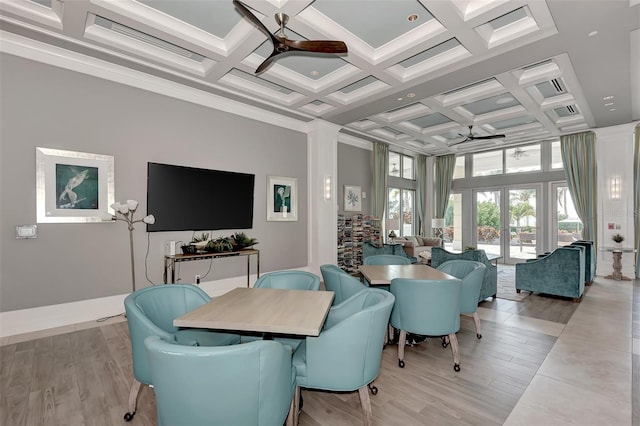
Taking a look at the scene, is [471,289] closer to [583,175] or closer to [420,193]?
[583,175]

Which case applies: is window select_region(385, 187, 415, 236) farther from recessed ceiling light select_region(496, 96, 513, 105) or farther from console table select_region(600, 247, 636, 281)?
console table select_region(600, 247, 636, 281)

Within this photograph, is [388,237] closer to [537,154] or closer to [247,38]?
[537,154]

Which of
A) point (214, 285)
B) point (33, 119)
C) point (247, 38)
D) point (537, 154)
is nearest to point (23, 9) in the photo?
point (33, 119)

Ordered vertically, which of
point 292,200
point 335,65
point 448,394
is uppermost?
point 335,65

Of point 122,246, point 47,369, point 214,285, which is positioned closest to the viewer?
point 47,369

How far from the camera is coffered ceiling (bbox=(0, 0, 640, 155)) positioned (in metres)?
3.23

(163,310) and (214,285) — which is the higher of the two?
(163,310)

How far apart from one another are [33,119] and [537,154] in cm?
1097

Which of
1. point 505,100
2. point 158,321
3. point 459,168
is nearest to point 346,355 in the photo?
point 158,321

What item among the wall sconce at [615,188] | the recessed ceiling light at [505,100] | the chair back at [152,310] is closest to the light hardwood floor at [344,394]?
the chair back at [152,310]

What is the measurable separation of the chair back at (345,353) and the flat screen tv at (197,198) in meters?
3.65

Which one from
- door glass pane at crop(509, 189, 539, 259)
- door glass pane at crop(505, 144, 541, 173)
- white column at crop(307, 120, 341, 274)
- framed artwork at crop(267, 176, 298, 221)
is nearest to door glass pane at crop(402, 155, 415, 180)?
door glass pane at crop(505, 144, 541, 173)

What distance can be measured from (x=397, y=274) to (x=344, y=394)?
4.56 ft

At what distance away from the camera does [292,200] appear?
6477 millimetres
